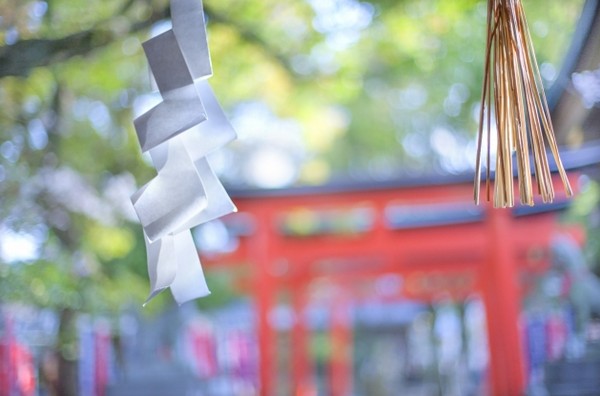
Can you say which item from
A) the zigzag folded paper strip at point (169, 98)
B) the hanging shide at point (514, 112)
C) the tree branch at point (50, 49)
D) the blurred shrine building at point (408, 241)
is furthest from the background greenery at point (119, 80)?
the hanging shide at point (514, 112)

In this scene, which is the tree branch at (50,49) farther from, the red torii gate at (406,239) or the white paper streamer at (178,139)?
the red torii gate at (406,239)

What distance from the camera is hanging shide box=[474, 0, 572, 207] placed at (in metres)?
1.12

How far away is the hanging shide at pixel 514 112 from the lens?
3.67ft

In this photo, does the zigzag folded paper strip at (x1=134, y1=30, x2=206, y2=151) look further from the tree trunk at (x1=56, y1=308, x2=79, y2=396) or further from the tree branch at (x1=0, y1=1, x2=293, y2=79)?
the tree trunk at (x1=56, y1=308, x2=79, y2=396)

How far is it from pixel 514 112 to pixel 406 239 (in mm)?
4304

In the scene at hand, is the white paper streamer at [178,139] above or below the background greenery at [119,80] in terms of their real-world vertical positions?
below

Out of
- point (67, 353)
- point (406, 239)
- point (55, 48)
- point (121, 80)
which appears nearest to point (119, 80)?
point (121, 80)

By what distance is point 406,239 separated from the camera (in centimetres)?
541

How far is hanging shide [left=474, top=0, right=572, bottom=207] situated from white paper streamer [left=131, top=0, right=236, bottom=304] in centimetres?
38

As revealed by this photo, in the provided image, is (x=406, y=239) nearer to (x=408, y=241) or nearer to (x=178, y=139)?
(x=408, y=241)

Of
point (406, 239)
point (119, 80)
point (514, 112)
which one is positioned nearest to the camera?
point (514, 112)

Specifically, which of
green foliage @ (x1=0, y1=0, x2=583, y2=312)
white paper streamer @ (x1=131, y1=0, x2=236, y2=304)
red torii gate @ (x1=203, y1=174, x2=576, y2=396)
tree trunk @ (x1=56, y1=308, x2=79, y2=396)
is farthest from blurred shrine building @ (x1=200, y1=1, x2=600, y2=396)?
white paper streamer @ (x1=131, y1=0, x2=236, y2=304)

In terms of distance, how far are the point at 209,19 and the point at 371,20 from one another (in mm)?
803

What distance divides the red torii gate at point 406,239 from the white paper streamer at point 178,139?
2.78 metres
